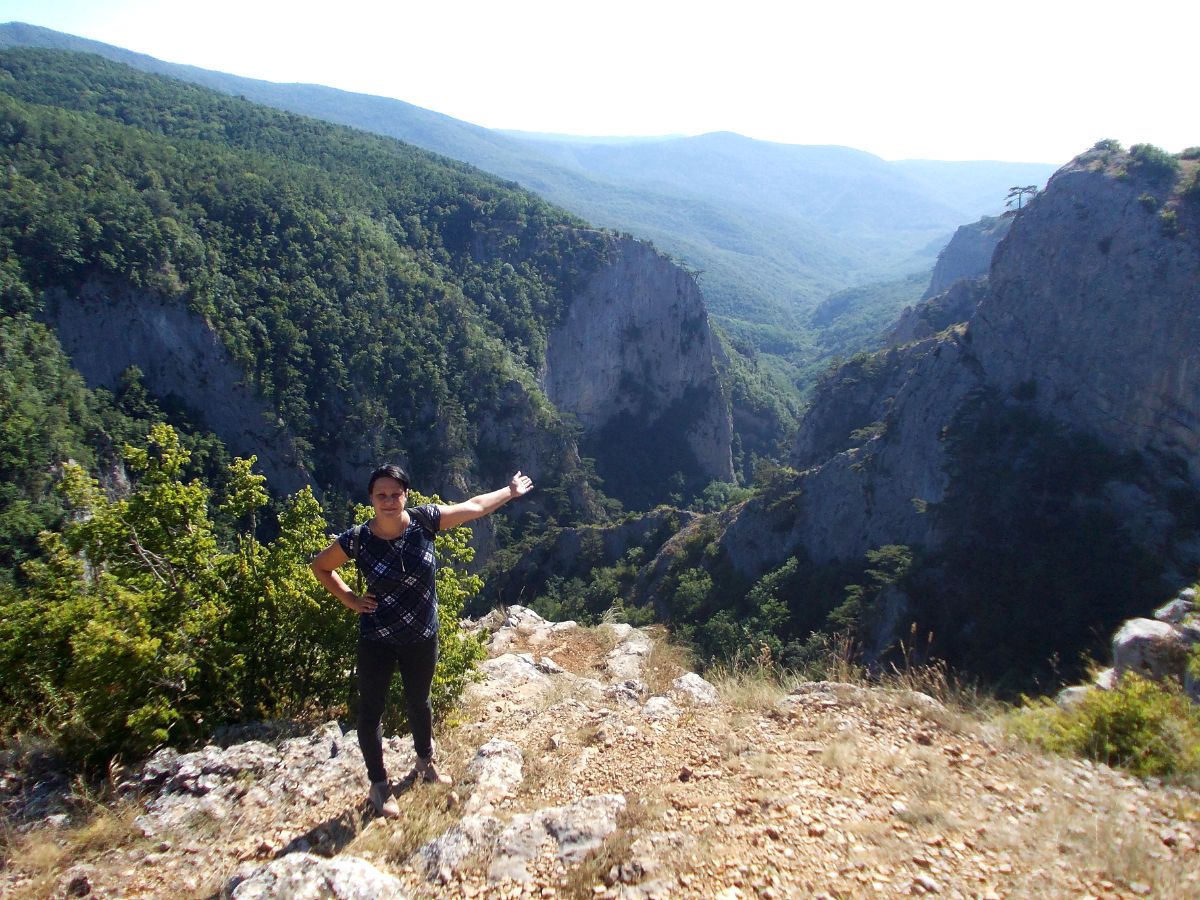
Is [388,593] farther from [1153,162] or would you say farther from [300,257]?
[300,257]

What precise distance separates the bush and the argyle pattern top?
16.6 feet

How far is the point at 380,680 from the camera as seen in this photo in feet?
15.6

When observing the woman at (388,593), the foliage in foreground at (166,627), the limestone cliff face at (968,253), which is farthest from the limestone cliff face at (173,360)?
the limestone cliff face at (968,253)

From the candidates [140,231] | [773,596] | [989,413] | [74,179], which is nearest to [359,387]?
[140,231]

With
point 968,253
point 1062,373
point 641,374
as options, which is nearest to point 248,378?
point 641,374

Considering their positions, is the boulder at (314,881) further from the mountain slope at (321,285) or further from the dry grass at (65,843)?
the mountain slope at (321,285)

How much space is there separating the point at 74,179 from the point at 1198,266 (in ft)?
230

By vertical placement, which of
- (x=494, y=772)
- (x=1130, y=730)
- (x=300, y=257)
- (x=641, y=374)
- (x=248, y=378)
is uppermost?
(x=1130, y=730)

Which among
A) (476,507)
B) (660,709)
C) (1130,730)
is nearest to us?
(476,507)

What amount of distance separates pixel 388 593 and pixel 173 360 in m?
52.4

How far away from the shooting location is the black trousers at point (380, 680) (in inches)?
187

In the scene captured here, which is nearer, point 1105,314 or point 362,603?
point 362,603

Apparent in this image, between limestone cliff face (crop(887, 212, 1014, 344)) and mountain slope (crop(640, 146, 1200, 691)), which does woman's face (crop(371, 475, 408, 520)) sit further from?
limestone cliff face (crop(887, 212, 1014, 344))

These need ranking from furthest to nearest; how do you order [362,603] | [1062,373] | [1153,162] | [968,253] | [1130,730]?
1. [968,253]
2. [1153,162]
3. [1062,373]
4. [1130,730]
5. [362,603]
